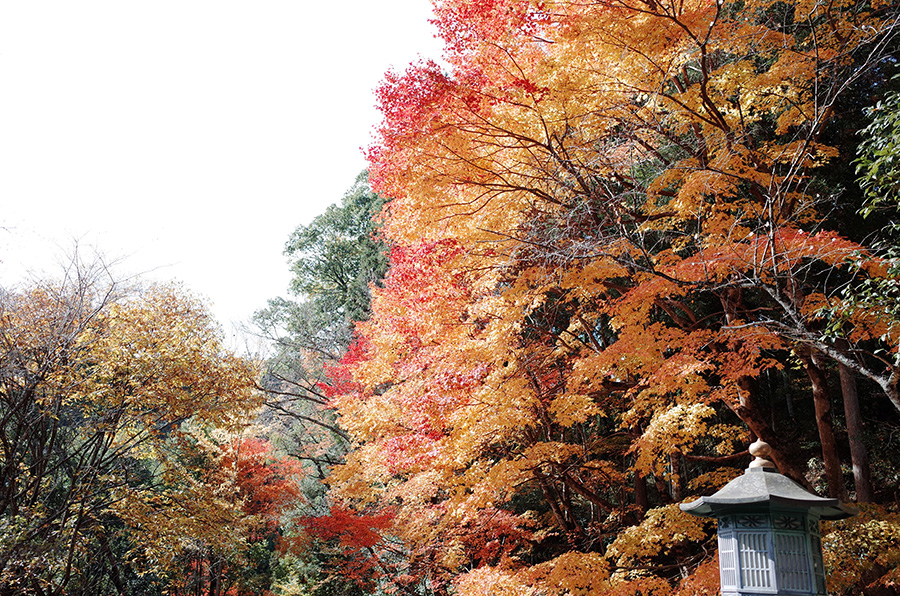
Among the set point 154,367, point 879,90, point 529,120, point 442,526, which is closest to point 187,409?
point 154,367

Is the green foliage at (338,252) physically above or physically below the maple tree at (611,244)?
above

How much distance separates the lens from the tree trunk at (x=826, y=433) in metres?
7.18

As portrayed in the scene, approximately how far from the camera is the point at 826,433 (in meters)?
7.27

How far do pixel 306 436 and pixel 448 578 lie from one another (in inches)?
492

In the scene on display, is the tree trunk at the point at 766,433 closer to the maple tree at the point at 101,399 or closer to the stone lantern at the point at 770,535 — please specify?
the stone lantern at the point at 770,535

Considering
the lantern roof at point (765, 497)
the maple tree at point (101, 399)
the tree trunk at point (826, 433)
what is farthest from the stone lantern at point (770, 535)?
the maple tree at point (101, 399)

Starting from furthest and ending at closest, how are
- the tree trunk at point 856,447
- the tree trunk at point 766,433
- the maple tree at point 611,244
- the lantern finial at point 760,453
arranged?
1. the tree trunk at point 856,447
2. the tree trunk at point 766,433
3. the maple tree at point 611,244
4. the lantern finial at point 760,453

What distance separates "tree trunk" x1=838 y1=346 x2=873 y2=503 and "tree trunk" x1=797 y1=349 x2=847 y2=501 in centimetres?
23

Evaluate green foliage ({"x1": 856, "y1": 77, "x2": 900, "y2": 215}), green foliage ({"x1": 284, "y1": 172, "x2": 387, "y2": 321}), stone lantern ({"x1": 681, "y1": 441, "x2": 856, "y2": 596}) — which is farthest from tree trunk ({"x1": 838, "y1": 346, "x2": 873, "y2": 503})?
green foliage ({"x1": 284, "y1": 172, "x2": 387, "y2": 321})

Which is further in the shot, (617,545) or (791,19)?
(791,19)

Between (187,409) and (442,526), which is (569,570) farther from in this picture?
(187,409)

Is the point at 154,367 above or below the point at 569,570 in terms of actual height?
above

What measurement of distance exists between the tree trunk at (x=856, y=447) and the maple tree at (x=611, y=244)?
5cm

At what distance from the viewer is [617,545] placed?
7938mm
